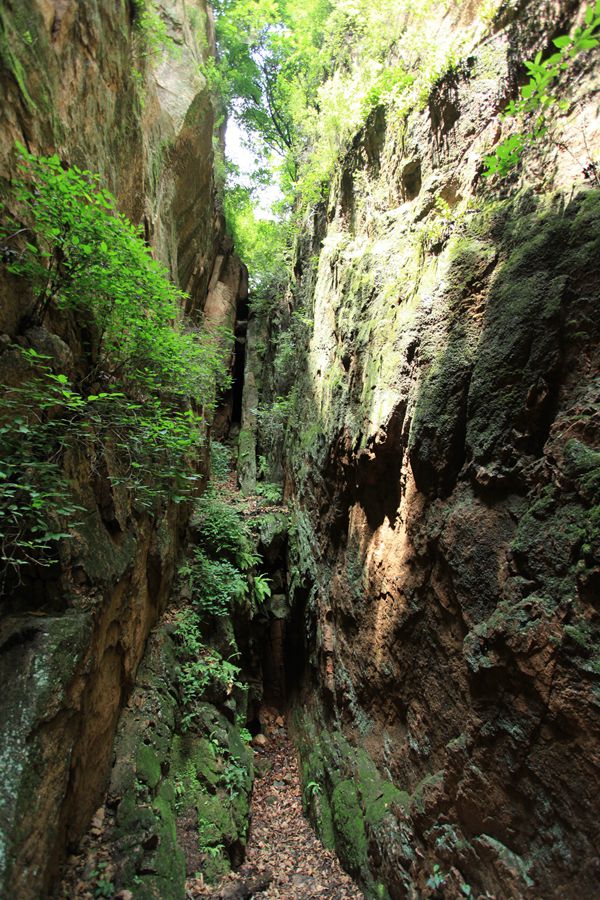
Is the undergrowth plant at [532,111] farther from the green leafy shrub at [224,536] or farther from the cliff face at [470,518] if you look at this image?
the green leafy shrub at [224,536]

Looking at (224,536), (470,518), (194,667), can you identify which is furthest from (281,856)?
(470,518)

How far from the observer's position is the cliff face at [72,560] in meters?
3.13

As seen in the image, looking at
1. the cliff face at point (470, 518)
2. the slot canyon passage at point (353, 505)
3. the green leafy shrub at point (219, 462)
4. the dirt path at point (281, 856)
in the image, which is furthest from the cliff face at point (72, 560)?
the green leafy shrub at point (219, 462)

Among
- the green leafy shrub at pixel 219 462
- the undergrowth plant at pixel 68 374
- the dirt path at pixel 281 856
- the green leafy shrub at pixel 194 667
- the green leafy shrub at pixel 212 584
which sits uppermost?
the undergrowth plant at pixel 68 374

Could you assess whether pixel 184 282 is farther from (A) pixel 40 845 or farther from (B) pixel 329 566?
(A) pixel 40 845

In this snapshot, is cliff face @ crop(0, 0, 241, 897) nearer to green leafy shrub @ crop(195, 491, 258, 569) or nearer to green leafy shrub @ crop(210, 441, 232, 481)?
green leafy shrub @ crop(195, 491, 258, 569)

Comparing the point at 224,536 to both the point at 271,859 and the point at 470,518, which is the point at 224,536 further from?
the point at 470,518

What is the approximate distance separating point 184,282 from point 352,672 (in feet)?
31.9

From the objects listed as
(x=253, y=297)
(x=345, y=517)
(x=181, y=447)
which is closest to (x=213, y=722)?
(x=345, y=517)

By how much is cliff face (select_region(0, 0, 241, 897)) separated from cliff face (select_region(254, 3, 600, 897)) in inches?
126

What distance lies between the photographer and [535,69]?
3363 mm

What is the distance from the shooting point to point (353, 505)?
22.8ft

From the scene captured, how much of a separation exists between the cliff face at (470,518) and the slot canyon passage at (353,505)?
29 millimetres

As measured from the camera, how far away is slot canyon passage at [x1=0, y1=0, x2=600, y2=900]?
3219mm
